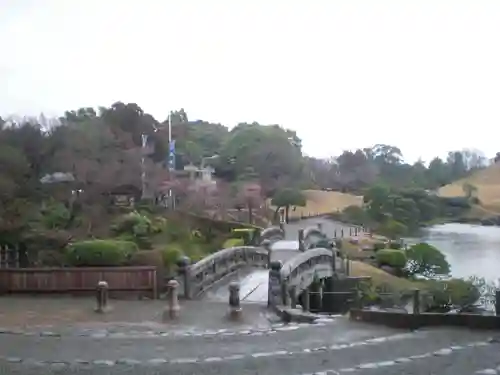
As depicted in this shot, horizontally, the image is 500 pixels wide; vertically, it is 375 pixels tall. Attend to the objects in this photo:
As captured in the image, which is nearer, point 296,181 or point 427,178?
point 296,181

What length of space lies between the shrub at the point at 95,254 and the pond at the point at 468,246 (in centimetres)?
2548

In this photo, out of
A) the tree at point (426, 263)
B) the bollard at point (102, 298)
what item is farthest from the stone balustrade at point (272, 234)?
the bollard at point (102, 298)

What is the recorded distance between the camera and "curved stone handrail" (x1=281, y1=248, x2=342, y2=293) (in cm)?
1997

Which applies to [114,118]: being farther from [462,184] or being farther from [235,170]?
[462,184]

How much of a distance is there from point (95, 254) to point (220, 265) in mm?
4206

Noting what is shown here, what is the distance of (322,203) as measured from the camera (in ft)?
216

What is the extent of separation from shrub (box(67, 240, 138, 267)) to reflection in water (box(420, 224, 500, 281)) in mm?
26045

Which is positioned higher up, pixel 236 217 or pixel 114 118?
pixel 114 118

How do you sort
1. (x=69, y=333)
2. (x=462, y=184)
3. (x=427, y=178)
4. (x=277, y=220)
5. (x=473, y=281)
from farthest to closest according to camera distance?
(x=427, y=178) < (x=462, y=184) < (x=277, y=220) < (x=473, y=281) < (x=69, y=333)

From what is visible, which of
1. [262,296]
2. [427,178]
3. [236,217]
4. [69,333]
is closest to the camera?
[69,333]

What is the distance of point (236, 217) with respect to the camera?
4838 cm

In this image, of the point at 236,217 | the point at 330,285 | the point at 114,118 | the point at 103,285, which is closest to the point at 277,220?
the point at 236,217

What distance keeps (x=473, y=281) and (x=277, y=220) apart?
28.9 metres

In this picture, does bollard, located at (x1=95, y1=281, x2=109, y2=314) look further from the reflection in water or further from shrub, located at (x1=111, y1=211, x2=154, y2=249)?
the reflection in water
